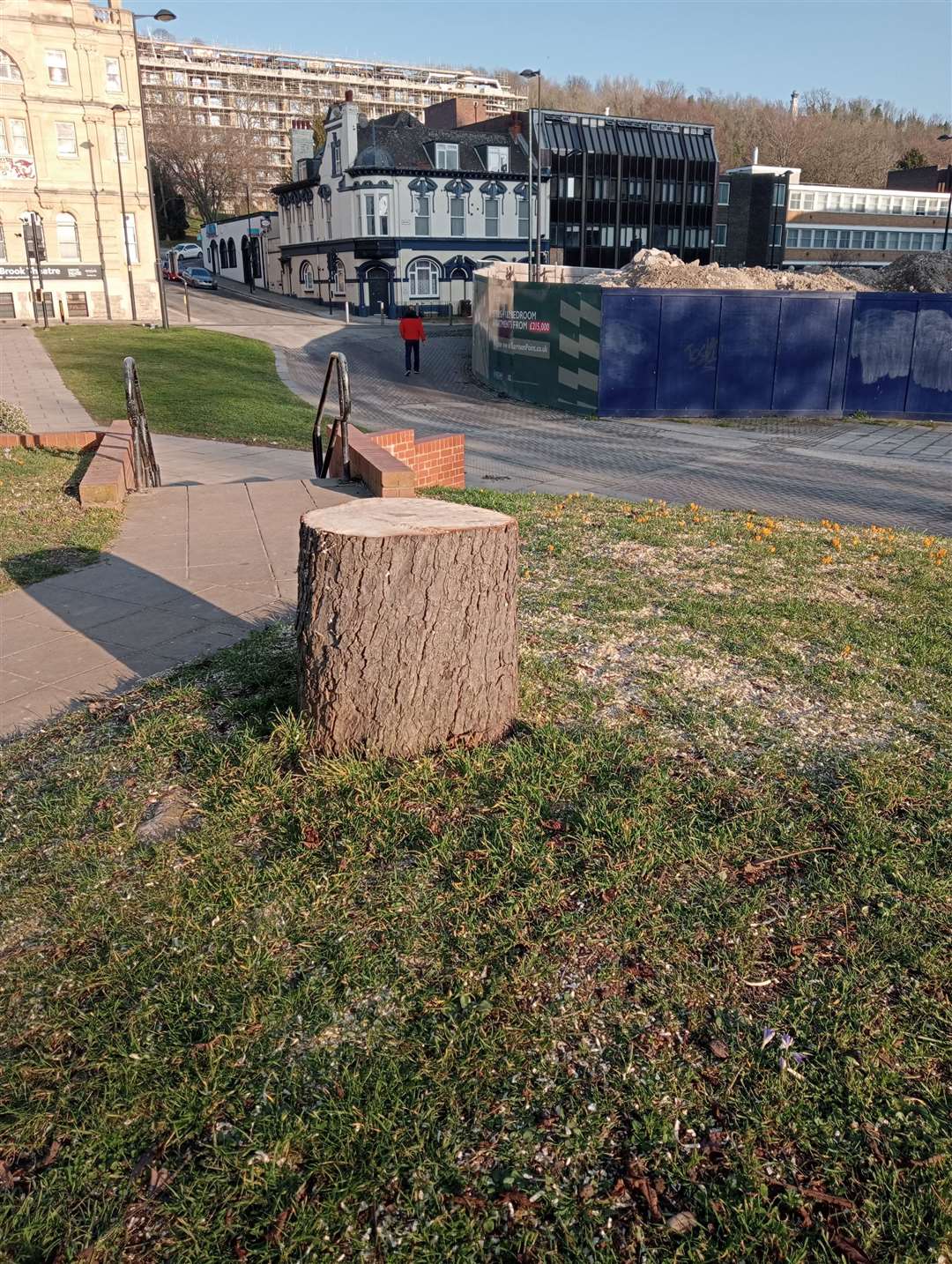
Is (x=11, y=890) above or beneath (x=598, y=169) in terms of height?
beneath

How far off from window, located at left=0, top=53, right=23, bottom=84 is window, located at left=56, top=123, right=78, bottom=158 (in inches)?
92.6

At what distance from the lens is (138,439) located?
9320mm

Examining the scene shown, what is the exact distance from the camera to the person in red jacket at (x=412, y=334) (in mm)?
26344

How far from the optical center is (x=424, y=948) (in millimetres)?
2898

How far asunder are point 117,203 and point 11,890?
51.4 m

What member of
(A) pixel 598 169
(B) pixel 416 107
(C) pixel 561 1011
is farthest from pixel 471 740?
(B) pixel 416 107

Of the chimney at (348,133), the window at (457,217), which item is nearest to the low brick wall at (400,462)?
the window at (457,217)

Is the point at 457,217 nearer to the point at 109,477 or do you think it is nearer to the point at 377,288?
the point at 377,288

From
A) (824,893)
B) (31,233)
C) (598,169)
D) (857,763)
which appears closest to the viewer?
(824,893)

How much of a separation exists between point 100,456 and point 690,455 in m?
9.74

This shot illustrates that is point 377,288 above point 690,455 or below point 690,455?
above

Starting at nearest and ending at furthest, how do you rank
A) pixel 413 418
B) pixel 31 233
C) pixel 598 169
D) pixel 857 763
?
1. pixel 857 763
2. pixel 413 418
3. pixel 31 233
4. pixel 598 169

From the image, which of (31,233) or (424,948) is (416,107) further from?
(424,948)

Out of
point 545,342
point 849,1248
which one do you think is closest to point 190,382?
point 545,342
